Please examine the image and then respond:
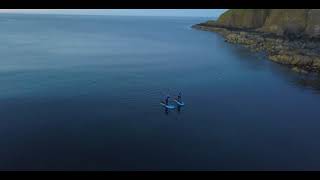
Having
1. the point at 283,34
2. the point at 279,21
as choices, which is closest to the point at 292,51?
the point at 283,34

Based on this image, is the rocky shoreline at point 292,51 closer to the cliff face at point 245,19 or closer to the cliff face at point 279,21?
the cliff face at point 279,21

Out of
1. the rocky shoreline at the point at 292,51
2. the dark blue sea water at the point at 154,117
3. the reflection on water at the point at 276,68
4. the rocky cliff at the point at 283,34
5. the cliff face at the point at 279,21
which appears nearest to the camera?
the dark blue sea water at the point at 154,117

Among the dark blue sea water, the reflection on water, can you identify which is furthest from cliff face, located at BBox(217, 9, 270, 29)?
the dark blue sea water

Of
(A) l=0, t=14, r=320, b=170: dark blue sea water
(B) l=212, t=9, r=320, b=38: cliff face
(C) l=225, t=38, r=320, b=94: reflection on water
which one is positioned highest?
(B) l=212, t=9, r=320, b=38: cliff face

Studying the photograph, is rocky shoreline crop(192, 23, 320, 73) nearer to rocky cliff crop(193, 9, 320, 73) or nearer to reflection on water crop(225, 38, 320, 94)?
rocky cliff crop(193, 9, 320, 73)

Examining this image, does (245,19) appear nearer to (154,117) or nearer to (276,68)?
(276,68)

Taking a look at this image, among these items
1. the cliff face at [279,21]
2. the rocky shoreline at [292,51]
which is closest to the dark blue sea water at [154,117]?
the rocky shoreline at [292,51]
